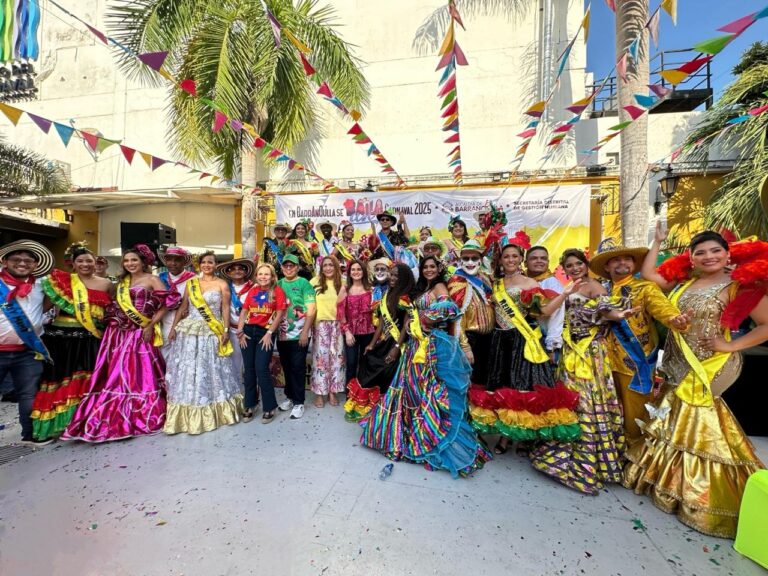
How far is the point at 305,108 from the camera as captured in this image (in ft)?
27.5

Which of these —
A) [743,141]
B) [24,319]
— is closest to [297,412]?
[24,319]

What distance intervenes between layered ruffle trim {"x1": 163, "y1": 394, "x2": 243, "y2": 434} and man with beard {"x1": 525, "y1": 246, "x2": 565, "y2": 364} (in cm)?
333

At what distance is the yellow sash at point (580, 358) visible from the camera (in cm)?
276

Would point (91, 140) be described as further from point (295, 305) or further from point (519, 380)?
point (519, 380)

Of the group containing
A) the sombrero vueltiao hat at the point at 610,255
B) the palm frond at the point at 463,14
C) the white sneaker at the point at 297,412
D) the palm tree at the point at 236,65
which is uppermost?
the palm frond at the point at 463,14

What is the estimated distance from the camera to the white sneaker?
393 centimetres

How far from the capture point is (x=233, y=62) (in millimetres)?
6973

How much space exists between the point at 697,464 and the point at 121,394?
4.93 meters

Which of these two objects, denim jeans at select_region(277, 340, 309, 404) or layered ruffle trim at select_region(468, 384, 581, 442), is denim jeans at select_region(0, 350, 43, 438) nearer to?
denim jeans at select_region(277, 340, 309, 404)

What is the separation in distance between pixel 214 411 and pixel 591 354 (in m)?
3.69

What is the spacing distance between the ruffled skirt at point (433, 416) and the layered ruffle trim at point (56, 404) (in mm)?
3027

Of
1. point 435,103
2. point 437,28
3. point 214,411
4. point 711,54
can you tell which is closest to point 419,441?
point 214,411

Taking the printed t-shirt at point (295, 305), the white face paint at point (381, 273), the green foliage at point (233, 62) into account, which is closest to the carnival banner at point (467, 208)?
the green foliage at point (233, 62)

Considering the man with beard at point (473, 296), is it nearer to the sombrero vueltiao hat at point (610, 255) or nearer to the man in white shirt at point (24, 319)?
the sombrero vueltiao hat at point (610, 255)
